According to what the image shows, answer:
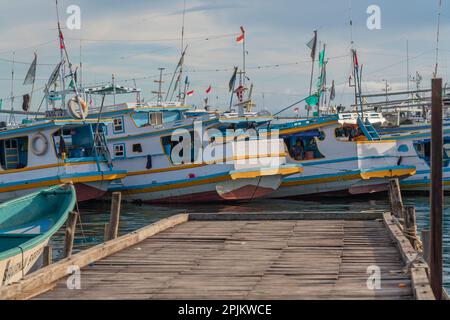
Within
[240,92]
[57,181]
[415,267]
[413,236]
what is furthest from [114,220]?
[240,92]

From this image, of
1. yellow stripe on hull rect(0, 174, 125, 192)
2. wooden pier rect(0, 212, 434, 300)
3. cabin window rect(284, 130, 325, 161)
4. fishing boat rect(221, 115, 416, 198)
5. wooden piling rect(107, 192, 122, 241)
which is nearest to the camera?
wooden pier rect(0, 212, 434, 300)

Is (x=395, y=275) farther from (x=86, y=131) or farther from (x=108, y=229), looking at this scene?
(x=86, y=131)

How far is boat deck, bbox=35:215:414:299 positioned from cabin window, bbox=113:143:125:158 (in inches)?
566

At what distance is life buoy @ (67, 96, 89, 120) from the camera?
88.3 feet

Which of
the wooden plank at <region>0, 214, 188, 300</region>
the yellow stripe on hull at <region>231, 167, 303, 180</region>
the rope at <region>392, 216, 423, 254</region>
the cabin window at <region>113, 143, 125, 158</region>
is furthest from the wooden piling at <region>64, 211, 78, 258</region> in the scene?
the cabin window at <region>113, 143, 125, 158</region>

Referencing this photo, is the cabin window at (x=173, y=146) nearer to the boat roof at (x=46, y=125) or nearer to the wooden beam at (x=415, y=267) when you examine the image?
the boat roof at (x=46, y=125)

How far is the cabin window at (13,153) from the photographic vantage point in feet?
91.0

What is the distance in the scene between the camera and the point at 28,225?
18250mm

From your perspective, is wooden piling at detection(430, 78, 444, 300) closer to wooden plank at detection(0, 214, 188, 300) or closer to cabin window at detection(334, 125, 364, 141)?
wooden plank at detection(0, 214, 188, 300)

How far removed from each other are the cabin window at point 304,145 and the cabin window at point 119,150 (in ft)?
20.9

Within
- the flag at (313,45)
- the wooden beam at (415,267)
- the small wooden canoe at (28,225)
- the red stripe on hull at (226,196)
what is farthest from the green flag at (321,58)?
the wooden beam at (415,267)

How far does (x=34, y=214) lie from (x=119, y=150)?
34.7 feet

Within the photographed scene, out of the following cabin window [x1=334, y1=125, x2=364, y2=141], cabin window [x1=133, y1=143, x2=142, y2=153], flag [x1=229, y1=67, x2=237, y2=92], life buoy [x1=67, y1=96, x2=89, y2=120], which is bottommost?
cabin window [x1=133, y1=143, x2=142, y2=153]
